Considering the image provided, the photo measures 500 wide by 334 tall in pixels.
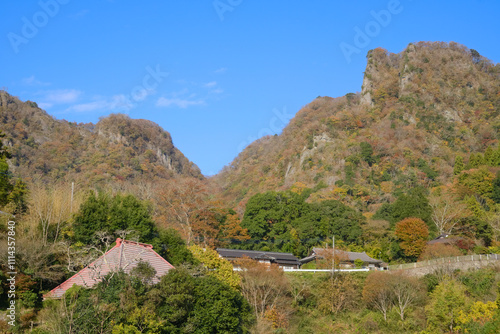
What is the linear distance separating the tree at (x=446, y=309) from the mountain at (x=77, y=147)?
39.9 metres

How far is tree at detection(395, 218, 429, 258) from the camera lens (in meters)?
34.4

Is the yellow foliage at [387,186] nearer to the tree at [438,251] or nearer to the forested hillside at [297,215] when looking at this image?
the forested hillside at [297,215]

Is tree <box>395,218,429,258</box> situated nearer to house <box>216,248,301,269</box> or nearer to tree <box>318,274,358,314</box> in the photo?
tree <box>318,274,358,314</box>

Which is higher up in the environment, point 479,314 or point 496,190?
point 496,190

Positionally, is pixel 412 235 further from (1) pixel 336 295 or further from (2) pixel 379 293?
(1) pixel 336 295

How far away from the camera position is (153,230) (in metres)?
27.6

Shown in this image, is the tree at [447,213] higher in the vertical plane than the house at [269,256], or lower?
higher

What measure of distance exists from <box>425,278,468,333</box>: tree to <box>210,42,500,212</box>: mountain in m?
22.0

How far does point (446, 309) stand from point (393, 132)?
37.1m

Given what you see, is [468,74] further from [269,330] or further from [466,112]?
[269,330]

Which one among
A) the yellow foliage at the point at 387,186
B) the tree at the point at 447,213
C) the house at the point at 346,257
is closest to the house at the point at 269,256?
the house at the point at 346,257

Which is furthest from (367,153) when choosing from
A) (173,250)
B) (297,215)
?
(173,250)

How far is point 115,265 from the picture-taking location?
68.3 ft

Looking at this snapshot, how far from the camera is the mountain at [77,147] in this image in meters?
60.6
